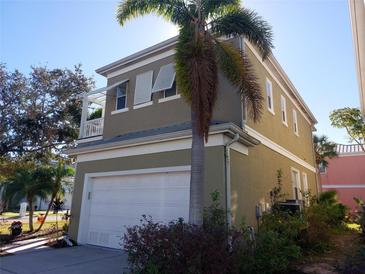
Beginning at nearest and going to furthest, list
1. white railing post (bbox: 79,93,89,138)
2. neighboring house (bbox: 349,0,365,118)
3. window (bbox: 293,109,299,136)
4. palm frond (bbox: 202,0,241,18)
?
neighboring house (bbox: 349,0,365,118) < palm frond (bbox: 202,0,241,18) < white railing post (bbox: 79,93,89,138) < window (bbox: 293,109,299,136)

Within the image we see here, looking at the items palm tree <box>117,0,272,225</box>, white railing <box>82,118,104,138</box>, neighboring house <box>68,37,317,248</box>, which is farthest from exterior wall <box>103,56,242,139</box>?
palm tree <box>117,0,272,225</box>

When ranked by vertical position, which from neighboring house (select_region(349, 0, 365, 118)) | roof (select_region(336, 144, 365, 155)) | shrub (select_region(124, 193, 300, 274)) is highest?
roof (select_region(336, 144, 365, 155))

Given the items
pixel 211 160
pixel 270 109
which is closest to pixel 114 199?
pixel 211 160

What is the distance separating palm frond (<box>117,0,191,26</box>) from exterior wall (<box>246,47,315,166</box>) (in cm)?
398

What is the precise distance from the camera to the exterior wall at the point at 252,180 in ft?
29.4

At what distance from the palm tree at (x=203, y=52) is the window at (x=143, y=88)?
3.87 meters

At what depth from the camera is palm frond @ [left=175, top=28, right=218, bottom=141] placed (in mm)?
7070

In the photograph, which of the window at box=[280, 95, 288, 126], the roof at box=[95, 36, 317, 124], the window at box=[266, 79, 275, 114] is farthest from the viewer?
the window at box=[280, 95, 288, 126]

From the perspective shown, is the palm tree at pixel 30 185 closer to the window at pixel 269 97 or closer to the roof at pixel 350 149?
the window at pixel 269 97

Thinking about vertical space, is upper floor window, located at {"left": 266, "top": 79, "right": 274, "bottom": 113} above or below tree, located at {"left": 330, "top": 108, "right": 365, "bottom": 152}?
below

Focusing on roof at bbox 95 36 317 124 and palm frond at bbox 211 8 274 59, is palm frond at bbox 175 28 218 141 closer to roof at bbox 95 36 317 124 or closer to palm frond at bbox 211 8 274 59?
palm frond at bbox 211 8 274 59

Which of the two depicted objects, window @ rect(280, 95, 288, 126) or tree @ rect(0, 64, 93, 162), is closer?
window @ rect(280, 95, 288, 126)

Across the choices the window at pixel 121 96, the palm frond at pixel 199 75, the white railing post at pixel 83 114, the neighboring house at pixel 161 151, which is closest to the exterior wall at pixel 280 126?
the neighboring house at pixel 161 151

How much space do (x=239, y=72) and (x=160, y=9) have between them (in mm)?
3078
